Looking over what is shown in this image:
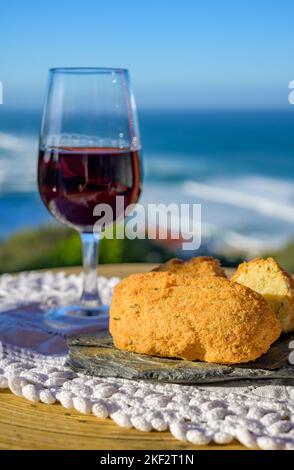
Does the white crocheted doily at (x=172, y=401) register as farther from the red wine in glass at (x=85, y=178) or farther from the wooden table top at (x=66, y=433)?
the red wine in glass at (x=85, y=178)

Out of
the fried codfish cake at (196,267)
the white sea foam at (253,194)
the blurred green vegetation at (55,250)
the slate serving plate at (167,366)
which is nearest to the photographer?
the slate serving plate at (167,366)

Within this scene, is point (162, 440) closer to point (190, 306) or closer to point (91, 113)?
point (190, 306)

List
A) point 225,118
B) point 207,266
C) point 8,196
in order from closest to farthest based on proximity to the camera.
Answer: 1. point 207,266
2. point 8,196
3. point 225,118

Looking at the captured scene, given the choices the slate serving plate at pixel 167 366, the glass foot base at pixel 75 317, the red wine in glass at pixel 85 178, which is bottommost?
the glass foot base at pixel 75 317

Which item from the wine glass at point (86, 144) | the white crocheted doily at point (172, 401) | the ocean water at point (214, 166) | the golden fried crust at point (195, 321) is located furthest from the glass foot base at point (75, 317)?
the ocean water at point (214, 166)

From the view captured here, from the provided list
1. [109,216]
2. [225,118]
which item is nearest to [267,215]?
[225,118]

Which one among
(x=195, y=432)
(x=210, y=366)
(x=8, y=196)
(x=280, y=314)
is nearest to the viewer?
(x=195, y=432)

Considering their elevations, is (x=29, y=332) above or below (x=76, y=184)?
below
